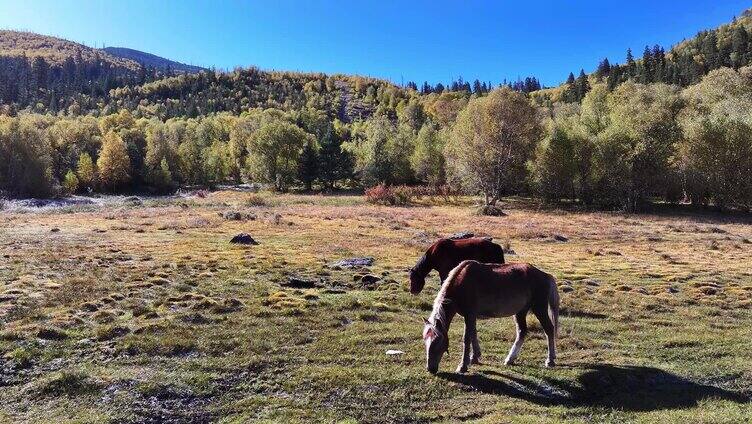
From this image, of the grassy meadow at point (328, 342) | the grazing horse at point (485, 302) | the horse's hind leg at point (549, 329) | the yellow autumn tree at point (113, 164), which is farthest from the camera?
the yellow autumn tree at point (113, 164)

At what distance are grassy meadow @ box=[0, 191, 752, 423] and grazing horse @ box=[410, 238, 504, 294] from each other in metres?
1.64

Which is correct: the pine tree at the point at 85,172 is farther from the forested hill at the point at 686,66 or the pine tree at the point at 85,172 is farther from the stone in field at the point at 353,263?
the forested hill at the point at 686,66

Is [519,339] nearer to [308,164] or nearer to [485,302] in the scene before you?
[485,302]

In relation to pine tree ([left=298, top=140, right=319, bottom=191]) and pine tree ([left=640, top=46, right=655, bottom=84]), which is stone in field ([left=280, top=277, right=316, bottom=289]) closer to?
pine tree ([left=298, top=140, right=319, bottom=191])

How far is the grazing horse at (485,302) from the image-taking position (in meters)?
11.7

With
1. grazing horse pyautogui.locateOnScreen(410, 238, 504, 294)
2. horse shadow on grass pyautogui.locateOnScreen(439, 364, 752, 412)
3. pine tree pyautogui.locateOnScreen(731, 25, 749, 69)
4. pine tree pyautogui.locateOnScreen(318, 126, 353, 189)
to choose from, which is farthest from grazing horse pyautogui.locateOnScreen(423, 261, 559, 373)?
pine tree pyautogui.locateOnScreen(731, 25, 749, 69)

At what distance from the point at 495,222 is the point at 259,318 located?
4253cm

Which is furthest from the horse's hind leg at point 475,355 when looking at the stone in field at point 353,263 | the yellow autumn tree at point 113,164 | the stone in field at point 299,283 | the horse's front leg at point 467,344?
the yellow autumn tree at point 113,164

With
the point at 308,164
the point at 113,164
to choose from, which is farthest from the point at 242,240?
the point at 113,164

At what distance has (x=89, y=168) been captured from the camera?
10044 centimetres

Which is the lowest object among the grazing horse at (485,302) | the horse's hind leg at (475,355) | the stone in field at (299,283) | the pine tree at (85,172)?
the stone in field at (299,283)

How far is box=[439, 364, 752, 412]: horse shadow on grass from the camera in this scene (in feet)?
34.0

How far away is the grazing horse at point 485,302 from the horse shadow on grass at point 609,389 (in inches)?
29.3

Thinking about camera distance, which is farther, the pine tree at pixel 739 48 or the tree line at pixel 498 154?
the pine tree at pixel 739 48
